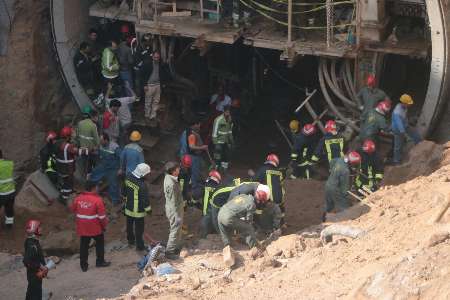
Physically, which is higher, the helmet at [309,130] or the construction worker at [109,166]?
the helmet at [309,130]

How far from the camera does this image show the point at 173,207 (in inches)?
518

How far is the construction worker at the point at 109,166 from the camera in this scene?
52.7ft

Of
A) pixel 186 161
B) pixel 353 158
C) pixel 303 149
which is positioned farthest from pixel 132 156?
pixel 353 158

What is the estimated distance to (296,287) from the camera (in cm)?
1077

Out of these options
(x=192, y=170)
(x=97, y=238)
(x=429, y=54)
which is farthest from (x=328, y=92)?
(x=97, y=238)

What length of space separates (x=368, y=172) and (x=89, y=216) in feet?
15.3

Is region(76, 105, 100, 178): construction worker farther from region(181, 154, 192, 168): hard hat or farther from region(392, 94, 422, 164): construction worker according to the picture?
region(392, 94, 422, 164): construction worker

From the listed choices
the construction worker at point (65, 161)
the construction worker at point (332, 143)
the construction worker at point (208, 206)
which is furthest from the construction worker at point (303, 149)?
the construction worker at point (65, 161)

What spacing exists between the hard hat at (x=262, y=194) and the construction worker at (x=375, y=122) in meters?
3.46

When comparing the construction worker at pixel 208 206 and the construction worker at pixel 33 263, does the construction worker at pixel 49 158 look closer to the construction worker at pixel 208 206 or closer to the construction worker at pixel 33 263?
the construction worker at pixel 208 206

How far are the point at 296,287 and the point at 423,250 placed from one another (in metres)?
1.78

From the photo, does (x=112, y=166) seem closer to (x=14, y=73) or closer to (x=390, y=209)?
(x=14, y=73)

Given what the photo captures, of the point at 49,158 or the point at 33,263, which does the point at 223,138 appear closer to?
the point at 49,158

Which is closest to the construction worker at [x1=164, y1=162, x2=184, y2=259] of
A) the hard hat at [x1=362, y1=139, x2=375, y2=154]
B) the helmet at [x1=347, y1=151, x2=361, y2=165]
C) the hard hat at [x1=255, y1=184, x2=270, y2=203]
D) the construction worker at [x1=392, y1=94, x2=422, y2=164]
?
the hard hat at [x1=255, y1=184, x2=270, y2=203]
